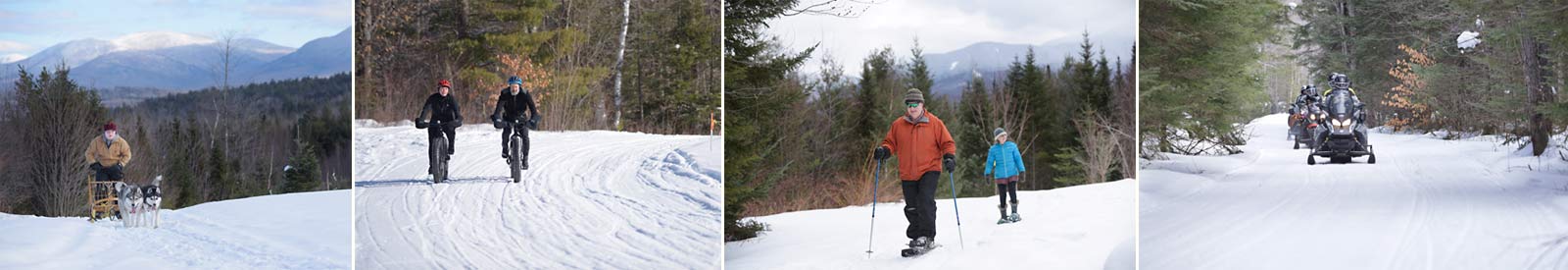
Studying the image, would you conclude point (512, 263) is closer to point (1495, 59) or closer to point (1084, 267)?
point (1084, 267)

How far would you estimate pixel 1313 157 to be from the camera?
41.0 feet

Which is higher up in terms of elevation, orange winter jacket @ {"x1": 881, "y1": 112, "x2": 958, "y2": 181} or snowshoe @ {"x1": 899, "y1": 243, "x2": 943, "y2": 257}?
orange winter jacket @ {"x1": 881, "y1": 112, "x2": 958, "y2": 181}

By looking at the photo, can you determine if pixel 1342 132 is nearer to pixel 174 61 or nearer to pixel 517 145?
pixel 517 145

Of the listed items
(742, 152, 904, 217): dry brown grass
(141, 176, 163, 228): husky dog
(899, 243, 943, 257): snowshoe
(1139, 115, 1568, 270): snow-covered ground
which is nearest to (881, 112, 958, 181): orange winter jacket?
(899, 243, 943, 257): snowshoe

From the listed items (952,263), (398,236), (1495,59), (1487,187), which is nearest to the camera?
(398,236)

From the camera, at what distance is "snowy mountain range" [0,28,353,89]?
6.84 meters

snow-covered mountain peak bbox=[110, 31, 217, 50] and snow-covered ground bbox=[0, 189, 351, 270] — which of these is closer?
snow-covered ground bbox=[0, 189, 351, 270]

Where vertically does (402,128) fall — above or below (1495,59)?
below

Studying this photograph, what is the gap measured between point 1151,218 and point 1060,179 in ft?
11.0

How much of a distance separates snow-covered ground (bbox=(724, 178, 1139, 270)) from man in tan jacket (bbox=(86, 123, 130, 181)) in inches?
140

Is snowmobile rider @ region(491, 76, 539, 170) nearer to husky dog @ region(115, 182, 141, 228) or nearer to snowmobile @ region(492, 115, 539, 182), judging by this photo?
snowmobile @ region(492, 115, 539, 182)

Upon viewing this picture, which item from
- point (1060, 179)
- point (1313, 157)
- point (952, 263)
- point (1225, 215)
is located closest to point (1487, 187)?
point (1313, 157)

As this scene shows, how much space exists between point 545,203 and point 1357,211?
23.0ft

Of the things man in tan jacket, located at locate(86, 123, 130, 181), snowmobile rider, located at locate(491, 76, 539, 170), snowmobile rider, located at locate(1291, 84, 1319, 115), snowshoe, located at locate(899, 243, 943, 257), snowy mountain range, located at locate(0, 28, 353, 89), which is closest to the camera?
snowmobile rider, located at locate(491, 76, 539, 170)
